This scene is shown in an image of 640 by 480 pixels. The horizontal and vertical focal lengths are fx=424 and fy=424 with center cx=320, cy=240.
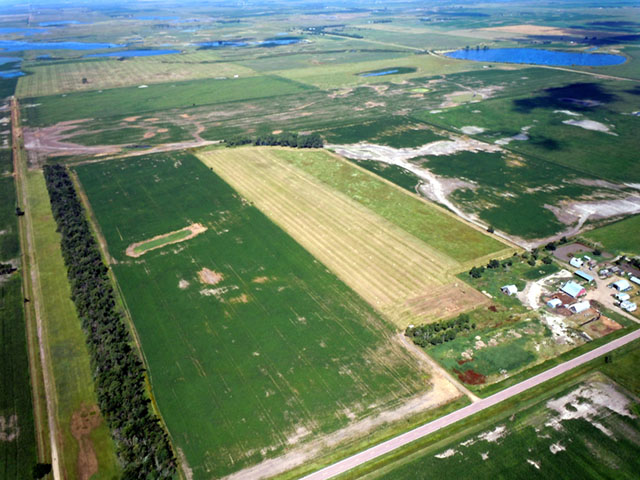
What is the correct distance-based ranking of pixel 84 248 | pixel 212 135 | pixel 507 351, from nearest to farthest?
pixel 507 351
pixel 84 248
pixel 212 135

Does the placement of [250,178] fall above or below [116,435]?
above

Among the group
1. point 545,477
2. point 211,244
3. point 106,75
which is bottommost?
point 545,477

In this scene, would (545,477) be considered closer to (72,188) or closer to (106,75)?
(72,188)

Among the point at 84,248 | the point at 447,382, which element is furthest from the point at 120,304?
the point at 447,382

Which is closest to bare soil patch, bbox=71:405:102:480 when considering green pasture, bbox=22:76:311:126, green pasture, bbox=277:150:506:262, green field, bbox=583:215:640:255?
green pasture, bbox=277:150:506:262

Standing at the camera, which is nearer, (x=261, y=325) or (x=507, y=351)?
(x=507, y=351)

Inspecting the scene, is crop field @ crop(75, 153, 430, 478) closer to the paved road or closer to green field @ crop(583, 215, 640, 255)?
the paved road

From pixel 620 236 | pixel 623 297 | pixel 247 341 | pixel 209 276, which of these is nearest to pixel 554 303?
pixel 623 297
